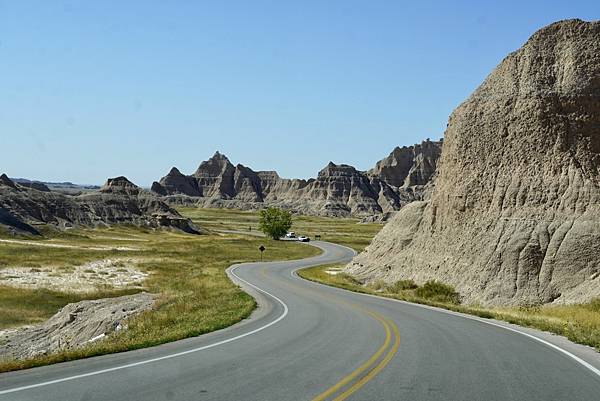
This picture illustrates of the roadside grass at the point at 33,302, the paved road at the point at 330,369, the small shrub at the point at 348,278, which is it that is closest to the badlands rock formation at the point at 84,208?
the roadside grass at the point at 33,302

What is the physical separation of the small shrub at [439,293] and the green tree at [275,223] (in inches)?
2957

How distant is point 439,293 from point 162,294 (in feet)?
55.8

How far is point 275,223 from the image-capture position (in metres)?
112

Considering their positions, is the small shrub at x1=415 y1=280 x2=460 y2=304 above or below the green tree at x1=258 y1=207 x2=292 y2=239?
below

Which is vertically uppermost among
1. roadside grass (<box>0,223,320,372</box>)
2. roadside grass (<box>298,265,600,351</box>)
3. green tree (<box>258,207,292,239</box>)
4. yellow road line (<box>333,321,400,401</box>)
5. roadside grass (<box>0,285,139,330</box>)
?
green tree (<box>258,207,292,239</box>)

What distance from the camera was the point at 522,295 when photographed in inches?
1309

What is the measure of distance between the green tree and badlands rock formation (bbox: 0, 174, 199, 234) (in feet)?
87.6

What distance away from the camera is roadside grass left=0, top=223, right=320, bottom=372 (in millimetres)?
18181

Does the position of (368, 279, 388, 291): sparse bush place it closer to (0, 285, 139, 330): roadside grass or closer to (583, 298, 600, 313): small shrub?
(583, 298, 600, 313): small shrub

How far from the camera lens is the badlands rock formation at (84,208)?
10850 cm

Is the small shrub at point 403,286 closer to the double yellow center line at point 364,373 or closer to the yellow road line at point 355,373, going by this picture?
→ the yellow road line at point 355,373

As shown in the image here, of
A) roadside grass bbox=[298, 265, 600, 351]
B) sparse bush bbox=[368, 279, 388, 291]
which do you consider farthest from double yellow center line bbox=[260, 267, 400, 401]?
sparse bush bbox=[368, 279, 388, 291]

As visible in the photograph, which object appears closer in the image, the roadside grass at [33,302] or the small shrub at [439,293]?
the roadside grass at [33,302]

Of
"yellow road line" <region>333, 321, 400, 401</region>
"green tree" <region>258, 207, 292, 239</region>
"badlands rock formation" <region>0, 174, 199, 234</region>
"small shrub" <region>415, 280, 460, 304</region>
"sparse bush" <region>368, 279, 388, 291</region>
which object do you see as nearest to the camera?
"yellow road line" <region>333, 321, 400, 401</region>
